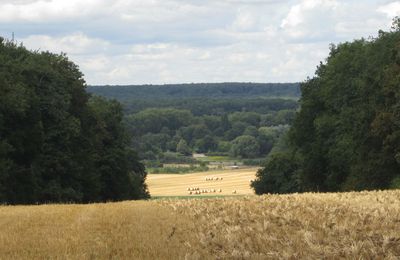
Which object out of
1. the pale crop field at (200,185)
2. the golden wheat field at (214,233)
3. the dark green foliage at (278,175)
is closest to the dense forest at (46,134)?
the golden wheat field at (214,233)

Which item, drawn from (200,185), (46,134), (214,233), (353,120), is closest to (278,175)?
(200,185)

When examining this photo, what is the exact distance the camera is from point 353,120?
61250 mm

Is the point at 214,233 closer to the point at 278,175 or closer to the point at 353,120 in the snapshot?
the point at 353,120

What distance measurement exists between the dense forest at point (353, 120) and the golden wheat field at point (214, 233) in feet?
108

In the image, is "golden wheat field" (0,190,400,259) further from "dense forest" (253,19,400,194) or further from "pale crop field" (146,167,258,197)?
"pale crop field" (146,167,258,197)

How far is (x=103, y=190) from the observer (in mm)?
69875

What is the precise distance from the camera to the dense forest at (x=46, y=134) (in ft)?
167

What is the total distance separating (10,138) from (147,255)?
40193 millimetres

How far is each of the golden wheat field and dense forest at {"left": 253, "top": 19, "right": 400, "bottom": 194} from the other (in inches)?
1298

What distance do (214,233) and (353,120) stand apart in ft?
154

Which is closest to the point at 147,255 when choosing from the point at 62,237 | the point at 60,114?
the point at 62,237

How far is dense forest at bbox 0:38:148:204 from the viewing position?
51.0 metres

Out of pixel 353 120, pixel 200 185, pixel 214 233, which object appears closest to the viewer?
pixel 214 233

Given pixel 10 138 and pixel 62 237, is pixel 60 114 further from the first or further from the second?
pixel 62 237
